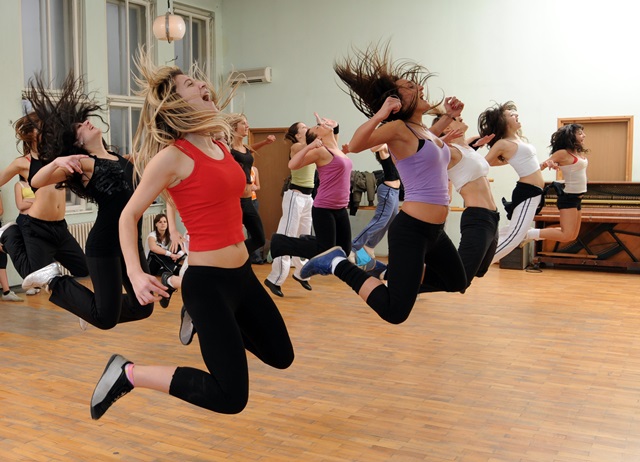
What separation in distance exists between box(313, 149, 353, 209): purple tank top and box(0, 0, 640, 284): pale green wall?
2.98 metres

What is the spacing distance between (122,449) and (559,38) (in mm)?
7865

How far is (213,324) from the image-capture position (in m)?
2.63

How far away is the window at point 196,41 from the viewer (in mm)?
10656

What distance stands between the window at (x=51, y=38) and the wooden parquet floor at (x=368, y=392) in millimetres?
3145

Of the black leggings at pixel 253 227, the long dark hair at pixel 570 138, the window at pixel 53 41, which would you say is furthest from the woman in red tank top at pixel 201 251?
the window at pixel 53 41

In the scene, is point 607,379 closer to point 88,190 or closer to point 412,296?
point 412,296

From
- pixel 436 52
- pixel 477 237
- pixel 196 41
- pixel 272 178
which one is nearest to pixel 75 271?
pixel 477 237

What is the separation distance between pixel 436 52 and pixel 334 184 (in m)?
4.72

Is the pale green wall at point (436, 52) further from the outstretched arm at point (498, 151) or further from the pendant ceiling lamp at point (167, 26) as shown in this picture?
the outstretched arm at point (498, 151)

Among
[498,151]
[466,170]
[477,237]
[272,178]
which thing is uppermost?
[498,151]

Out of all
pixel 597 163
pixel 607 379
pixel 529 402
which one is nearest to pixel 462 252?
pixel 529 402

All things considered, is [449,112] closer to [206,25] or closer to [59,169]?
[59,169]

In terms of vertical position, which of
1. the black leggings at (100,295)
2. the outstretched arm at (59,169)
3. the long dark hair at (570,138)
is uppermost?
the long dark hair at (570,138)

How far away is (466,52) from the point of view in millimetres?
9750
